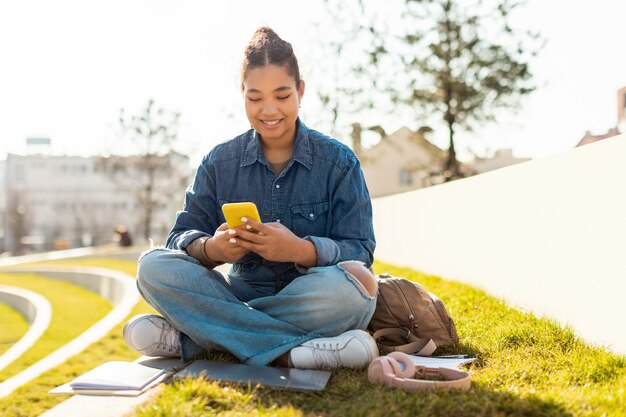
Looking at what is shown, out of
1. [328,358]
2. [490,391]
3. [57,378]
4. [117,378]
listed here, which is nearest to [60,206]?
[57,378]

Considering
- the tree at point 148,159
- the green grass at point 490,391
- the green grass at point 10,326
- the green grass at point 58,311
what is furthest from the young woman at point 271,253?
the tree at point 148,159

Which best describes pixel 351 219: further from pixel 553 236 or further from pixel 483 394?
pixel 553 236

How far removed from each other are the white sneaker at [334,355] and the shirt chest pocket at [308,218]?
24.2 inches

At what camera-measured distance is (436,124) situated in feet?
65.9

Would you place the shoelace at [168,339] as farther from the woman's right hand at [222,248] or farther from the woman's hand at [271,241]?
the woman's hand at [271,241]

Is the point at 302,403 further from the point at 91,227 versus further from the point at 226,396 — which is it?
the point at 91,227

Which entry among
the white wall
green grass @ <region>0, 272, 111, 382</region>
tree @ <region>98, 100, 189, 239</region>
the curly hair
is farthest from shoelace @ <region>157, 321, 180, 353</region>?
tree @ <region>98, 100, 189, 239</region>

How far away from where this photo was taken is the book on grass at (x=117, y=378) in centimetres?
249

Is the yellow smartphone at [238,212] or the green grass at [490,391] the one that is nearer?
the green grass at [490,391]

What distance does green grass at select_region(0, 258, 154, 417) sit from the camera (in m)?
4.49

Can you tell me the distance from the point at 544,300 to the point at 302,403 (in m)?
2.18

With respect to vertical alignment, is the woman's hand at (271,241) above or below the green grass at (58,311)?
above

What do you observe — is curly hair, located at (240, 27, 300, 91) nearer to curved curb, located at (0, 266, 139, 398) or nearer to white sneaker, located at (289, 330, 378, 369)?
white sneaker, located at (289, 330, 378, 369)

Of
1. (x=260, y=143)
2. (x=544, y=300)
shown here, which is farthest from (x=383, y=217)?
(x=260, y=143)
